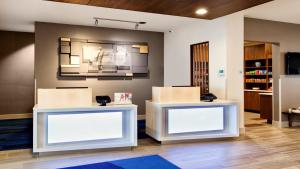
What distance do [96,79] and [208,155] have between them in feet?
13.8

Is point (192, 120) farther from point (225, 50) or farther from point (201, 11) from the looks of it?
point (201, 11)

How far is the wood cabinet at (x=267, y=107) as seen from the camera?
7562 mm

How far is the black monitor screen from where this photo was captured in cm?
701

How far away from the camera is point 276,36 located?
695 cm

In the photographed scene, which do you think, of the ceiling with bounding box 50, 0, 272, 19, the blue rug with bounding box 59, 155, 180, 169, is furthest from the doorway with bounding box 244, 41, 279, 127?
the blue rug with bounding box 59, 155, 180, 169

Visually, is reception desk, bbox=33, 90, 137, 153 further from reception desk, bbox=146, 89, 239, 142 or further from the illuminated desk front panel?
reception desk, bbox=146, 89, 239, 142

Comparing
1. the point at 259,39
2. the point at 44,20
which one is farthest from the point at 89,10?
the point at 259,39

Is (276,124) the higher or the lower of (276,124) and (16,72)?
the lower

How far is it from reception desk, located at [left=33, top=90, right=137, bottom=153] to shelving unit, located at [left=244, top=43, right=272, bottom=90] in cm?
692

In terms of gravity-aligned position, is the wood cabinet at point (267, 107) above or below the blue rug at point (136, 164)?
above

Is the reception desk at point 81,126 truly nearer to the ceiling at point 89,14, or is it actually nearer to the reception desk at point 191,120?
the reception desk at point 191,120

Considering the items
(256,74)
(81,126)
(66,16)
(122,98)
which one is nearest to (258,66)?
(256,74)

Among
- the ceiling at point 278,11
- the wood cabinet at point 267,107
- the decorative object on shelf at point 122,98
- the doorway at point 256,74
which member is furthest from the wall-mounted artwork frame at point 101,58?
the doorway at point 256,74

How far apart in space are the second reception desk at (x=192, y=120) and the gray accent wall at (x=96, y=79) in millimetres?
2472
